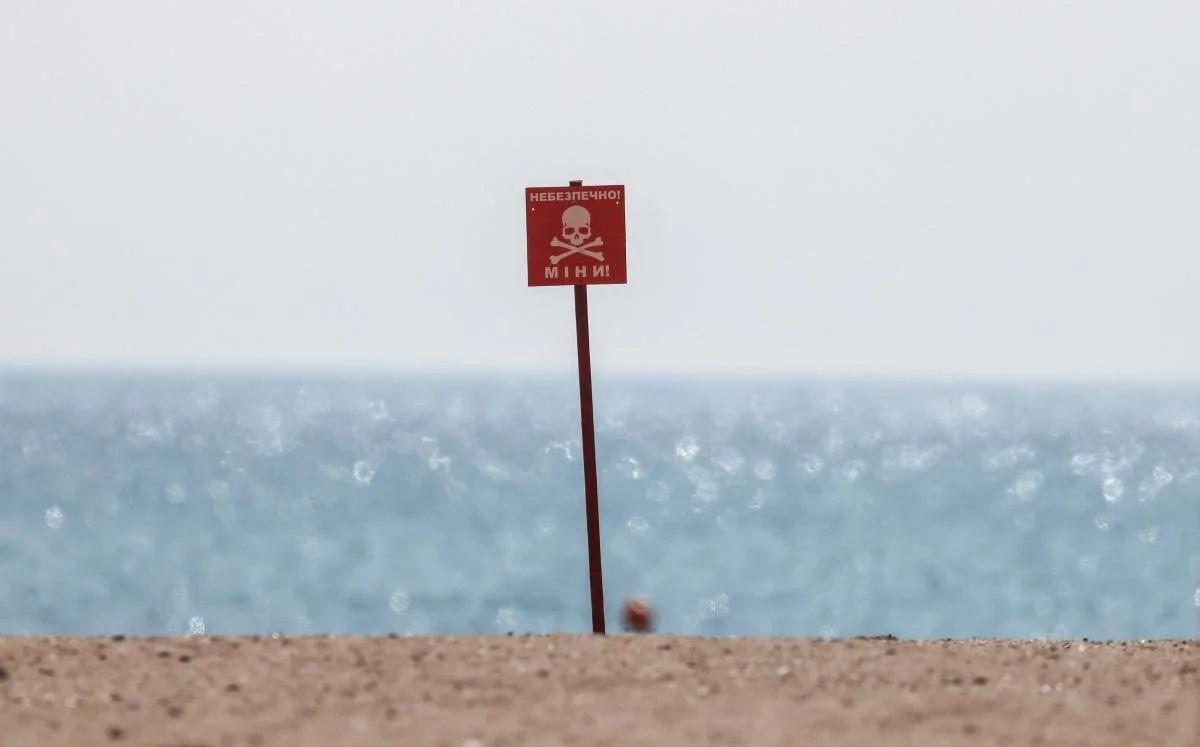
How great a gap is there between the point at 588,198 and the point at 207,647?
4185 millimetres

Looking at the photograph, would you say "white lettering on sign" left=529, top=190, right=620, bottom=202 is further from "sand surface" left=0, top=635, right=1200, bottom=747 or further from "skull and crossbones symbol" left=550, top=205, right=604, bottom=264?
"sand surface" left=0, top=635, right=1200, bottom=747

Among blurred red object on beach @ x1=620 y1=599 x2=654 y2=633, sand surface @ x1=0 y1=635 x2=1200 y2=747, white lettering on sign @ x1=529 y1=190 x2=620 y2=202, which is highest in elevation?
white lettering on sign @ x1=529 y1=190 x2=620 y2=202

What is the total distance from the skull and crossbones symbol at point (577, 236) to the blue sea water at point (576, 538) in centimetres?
2851

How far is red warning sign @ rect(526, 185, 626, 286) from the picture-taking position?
47.0 feet

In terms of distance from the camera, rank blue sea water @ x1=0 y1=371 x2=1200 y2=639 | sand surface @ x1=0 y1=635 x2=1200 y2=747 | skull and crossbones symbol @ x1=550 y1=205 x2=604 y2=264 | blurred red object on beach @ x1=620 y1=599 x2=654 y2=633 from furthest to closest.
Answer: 1. blue sea water @ x1=0 y1=371 x2=1200 y2=639
2. blurred red object on beach @ x1=620 y1=599 x2=654 y2=633
3. skull and crossbones symbol @ x1=550 y1=205 x2=604 y2=264
4. sand surface @ x1=0 y1=635 x2=1200 y2=747

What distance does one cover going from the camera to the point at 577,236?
47.0ft

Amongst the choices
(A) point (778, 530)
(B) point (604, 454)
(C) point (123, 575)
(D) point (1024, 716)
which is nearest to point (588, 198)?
(D) point (1024, 716)

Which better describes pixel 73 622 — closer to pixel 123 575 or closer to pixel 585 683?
pixel 123 575

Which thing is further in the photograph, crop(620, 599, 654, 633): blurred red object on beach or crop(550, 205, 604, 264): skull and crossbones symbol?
crop(620, 599, 654, 633): blurred red object on beach

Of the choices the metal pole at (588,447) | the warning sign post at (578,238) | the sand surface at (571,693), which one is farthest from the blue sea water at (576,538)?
the sand surface at (571,693)

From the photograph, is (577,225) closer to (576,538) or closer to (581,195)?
(581,195)

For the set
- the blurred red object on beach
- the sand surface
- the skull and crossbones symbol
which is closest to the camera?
the sand surface

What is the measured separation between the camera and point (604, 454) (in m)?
114

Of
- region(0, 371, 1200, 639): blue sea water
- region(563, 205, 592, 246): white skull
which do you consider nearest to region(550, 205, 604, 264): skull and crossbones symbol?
region(563, 205, 592, 246): white skull
